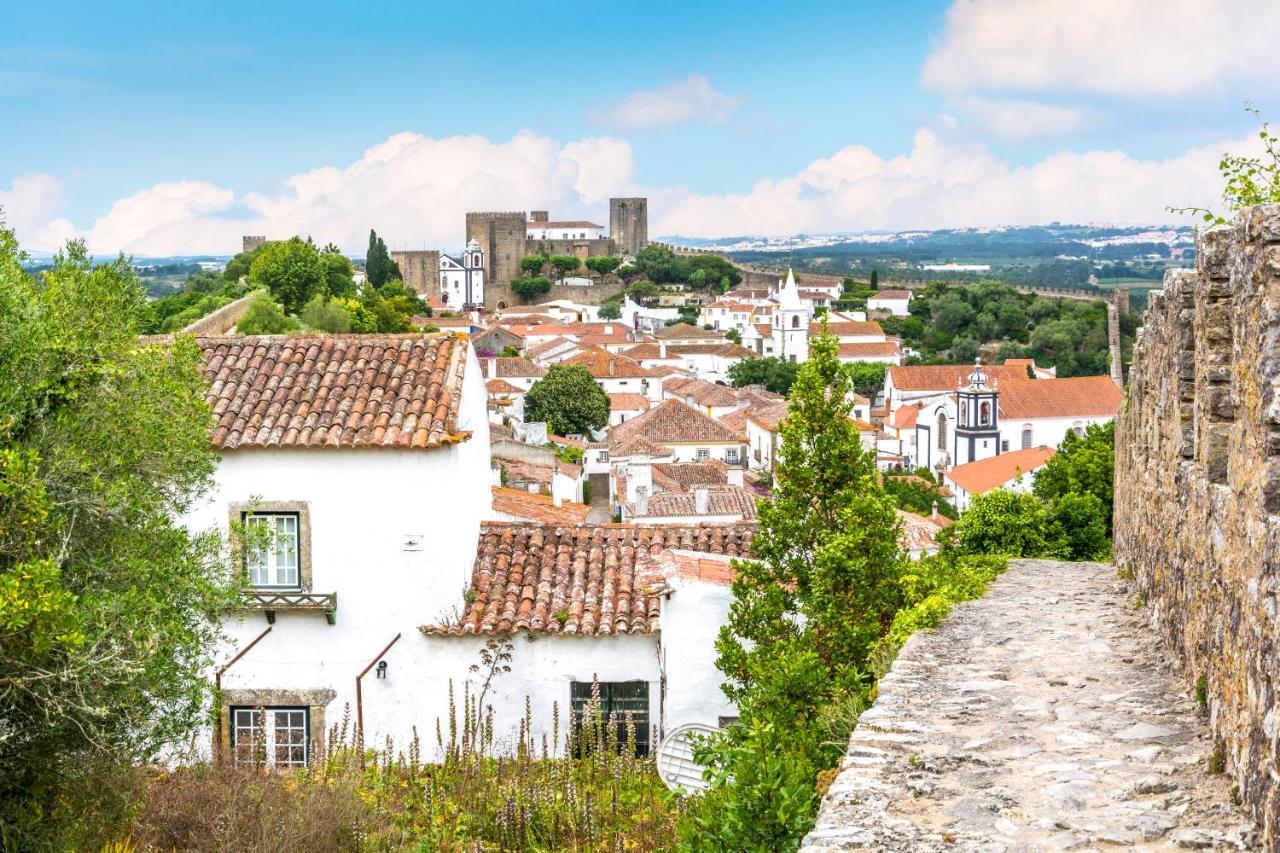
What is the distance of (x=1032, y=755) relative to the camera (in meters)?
5.59

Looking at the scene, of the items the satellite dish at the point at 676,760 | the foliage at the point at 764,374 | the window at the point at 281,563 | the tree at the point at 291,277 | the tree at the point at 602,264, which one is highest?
the tree at the point at 602,264

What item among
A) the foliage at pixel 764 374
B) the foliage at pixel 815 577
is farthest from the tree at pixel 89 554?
the foliage at pixel 764 374

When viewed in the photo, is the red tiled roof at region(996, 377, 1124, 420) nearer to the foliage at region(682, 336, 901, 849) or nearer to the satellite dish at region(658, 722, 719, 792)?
the satellite dish at region(658, 722, 719, 792)

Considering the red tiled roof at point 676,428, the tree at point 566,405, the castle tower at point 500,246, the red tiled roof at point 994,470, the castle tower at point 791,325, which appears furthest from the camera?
the castle tower at point 500,246

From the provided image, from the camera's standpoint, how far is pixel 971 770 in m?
5.42

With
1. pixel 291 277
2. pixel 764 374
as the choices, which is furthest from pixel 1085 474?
pixel 764 374

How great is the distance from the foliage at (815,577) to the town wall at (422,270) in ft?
430

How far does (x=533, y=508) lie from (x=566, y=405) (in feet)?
163

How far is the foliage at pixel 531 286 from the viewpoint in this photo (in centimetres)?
14312

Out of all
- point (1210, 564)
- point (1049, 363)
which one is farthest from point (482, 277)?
point (1210, 564)

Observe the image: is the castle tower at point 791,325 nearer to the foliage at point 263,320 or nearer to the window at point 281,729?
the foliage at point 263,320

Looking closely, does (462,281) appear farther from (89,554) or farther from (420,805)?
(89,554)

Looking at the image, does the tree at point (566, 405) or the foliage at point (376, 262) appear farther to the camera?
the foliage at point (376, 262)

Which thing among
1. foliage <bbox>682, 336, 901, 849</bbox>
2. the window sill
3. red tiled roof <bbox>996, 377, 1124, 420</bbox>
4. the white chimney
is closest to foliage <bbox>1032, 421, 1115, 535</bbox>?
foliage <bbox>682, 336, 901, 849</bbox>
